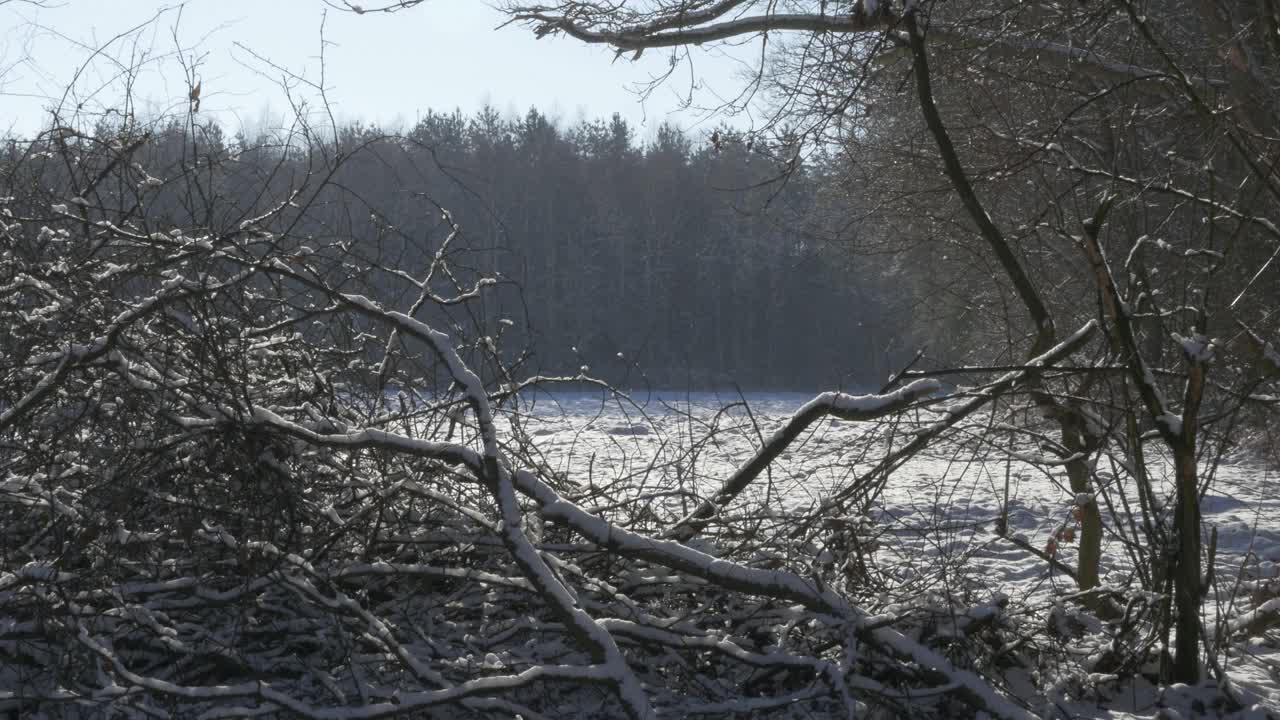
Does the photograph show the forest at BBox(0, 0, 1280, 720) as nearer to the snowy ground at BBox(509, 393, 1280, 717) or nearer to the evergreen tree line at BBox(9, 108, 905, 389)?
the snowy ground at BBox(509, 393, 1280, 717)

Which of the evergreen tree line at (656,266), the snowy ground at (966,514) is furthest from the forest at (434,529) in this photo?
the evergreen tree line at (656,266)

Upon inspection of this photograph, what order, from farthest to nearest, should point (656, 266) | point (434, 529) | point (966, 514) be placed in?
point (656, 266) → point (966, 514) → point (434, 529)

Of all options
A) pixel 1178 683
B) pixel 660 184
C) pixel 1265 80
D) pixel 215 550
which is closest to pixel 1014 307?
pixel 1265 80

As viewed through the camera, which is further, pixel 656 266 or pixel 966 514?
pixel 656 266

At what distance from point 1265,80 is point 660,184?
3343 cm

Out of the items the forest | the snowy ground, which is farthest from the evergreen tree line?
the forest

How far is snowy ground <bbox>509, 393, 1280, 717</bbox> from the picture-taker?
124 inches

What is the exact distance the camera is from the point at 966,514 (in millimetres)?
5168

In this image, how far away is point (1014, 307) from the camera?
1216 centimetres

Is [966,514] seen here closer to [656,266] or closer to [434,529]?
[434,529]

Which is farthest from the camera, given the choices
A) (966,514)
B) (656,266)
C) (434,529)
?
(656,266)

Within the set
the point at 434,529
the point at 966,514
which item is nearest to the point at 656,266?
the point at 966,514

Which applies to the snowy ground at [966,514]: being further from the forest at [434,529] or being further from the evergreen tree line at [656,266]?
the evergreen tree line at [656,266]

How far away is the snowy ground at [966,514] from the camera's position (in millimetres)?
3160
